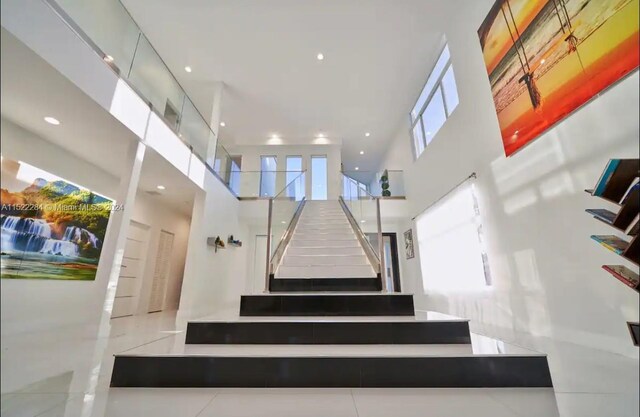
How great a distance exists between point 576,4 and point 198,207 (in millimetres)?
6597

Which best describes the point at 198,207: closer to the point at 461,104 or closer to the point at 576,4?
the point at 461,104

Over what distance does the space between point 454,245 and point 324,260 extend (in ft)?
8.96

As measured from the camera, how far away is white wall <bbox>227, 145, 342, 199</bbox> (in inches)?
397

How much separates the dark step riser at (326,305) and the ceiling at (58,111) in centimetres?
201

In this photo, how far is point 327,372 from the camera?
184cm

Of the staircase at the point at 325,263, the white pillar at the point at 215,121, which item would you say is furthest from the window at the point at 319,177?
the white pillar at the point at 215,121

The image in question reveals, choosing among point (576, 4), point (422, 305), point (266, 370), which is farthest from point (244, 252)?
point (576, 4)

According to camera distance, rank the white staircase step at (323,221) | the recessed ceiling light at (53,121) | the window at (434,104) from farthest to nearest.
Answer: the white staircase step at (323,221)
the window at (434,104)
the recessed ceiling light at (53,121)

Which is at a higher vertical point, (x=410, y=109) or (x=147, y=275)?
(x=410, y=109)

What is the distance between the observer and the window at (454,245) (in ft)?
13.9

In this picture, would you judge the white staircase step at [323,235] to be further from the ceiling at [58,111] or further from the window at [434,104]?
the window at [434,104]

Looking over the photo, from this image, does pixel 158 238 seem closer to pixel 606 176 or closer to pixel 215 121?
pixel 215 121

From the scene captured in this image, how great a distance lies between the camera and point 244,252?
8172 mm

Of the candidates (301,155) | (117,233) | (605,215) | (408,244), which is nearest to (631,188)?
(605,215)
